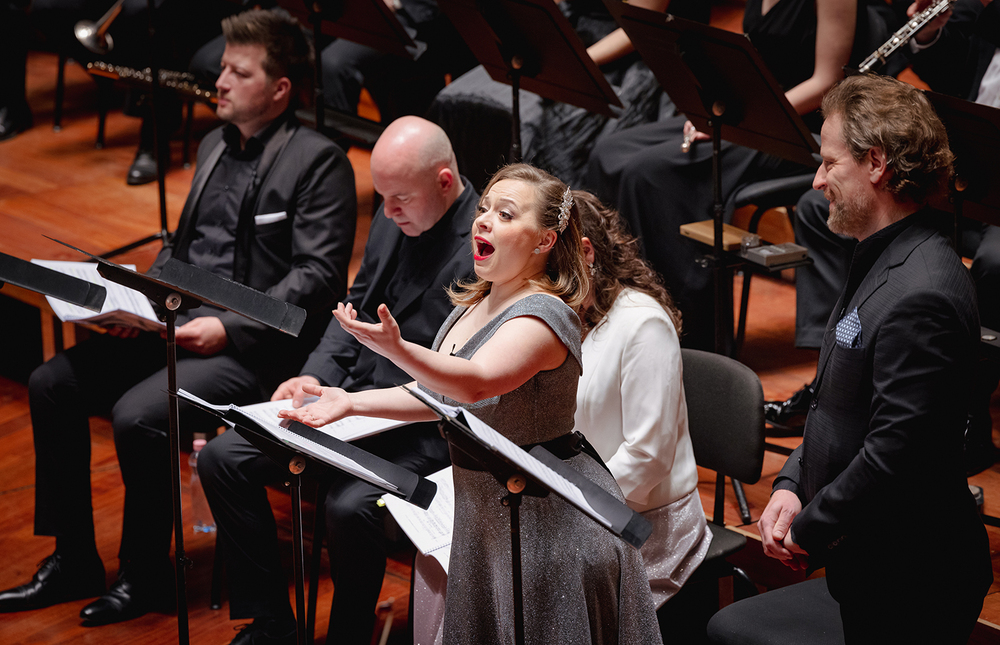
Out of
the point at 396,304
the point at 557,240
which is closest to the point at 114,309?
the point at 396,304

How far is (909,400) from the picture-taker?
1684mm

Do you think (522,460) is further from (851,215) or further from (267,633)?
(267,633)

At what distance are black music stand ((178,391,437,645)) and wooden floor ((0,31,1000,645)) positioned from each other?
0.88 metres

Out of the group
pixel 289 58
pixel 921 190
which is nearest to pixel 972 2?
pixel 921 190

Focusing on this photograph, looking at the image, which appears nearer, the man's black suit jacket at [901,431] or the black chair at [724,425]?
the man's black suit jacket at [901,431]

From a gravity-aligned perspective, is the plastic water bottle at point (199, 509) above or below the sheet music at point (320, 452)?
below

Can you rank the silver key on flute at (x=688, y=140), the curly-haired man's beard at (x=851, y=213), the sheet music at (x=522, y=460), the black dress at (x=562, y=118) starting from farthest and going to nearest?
1. the black dress at (x=562, y=118)
2. the silver key on flute at (x=688, y=140)
3. the curly-haired man's beard at (x=851, y=213)
4. the sheet music at (x=522, y=460)

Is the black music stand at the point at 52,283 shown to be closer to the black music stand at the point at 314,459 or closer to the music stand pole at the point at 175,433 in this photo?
the music stand pole at the point at 175,433

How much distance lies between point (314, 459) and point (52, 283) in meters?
0.58

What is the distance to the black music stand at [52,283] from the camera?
1785mm

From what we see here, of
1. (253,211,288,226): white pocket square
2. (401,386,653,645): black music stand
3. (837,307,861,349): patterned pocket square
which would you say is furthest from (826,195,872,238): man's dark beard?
(253,211,288,226): white pocket square

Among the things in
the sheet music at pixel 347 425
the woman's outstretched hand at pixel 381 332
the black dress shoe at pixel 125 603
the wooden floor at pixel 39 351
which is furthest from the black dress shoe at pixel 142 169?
the woman's outstretched hand at pixel 381 332

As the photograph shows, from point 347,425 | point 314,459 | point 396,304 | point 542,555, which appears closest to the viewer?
point 314,459

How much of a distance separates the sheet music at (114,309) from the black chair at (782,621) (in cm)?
165
